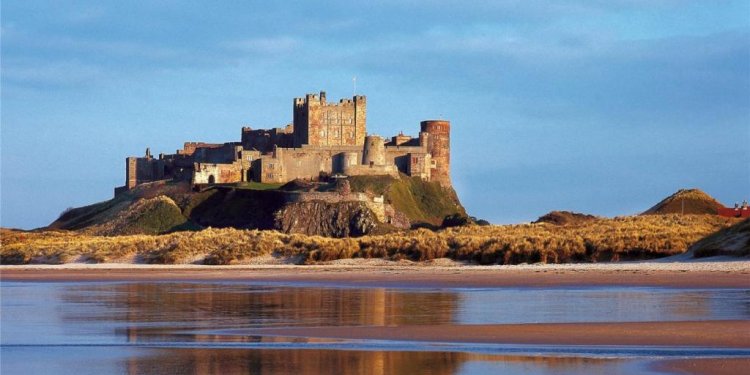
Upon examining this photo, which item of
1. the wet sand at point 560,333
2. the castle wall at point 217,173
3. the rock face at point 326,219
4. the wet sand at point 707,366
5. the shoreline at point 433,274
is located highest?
the castle wall at point 217,173

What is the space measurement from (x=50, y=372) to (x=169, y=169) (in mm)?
72605

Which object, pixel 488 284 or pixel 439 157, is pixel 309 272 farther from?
pixel 439 157

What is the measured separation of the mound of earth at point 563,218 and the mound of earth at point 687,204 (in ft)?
9.73

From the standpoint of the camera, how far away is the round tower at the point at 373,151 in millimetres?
76750

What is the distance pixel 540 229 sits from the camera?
42.6m

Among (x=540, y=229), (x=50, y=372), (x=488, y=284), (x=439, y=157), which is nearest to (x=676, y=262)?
(x=488, y=284)

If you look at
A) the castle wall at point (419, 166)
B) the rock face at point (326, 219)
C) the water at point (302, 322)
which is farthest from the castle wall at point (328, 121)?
the water at point (302, 322)

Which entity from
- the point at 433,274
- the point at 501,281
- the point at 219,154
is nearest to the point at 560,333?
the point at 501,281

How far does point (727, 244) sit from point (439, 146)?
5382cm

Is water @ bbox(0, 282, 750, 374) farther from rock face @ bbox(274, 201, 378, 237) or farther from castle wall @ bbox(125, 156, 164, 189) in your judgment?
castle wall @ bbox(125, 156, 164, 189)

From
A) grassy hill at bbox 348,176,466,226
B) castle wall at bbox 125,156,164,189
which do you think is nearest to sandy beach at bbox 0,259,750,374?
grassy hill at bbox 348,176,466,226

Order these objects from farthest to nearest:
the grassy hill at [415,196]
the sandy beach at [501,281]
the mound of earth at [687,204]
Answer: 1. the grassy hill at [415,196]
2. the mound of earth at [687,204]
3. the sandy beach at [501,281]

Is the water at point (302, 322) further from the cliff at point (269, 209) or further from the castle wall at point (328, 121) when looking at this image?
the castle wall at point (328, 121)

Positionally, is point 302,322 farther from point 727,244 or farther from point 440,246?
point 440,246
